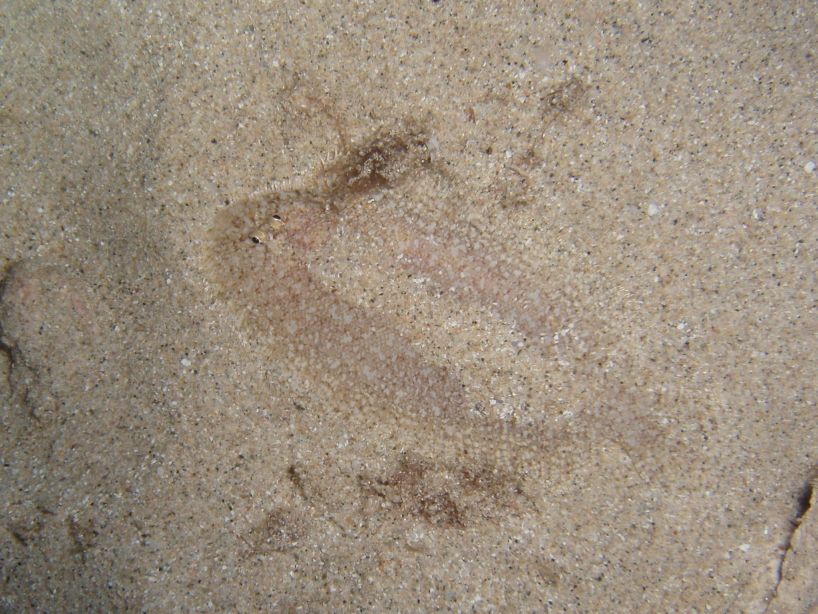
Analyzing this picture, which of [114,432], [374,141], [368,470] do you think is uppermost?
[374,141]

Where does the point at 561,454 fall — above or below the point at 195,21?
below

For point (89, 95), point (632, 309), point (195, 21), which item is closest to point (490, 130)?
point (632, 309)

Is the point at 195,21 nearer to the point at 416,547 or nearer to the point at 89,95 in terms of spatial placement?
the point at 89,95

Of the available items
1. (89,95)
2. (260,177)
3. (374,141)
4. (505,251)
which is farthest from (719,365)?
(89,95)

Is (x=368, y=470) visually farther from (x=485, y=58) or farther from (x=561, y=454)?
(x=485, y=58)

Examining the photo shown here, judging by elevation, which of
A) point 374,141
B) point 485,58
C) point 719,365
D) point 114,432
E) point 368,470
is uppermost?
point 485,58

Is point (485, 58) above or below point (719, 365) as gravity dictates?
above
